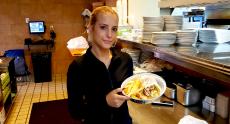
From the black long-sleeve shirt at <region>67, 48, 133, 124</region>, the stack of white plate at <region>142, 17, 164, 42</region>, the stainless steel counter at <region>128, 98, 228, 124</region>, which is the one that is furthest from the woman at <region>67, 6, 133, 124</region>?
the stack of white plate at <region>142, 17, 164, 42</region>

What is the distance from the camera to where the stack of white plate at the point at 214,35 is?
5.42ft

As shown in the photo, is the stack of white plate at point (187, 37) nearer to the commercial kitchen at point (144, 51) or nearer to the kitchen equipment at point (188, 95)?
the commercial kitchen at point (144, 51)

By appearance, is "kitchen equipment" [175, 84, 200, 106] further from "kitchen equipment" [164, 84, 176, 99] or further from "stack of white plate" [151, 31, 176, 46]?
"stack of white plate" [151, 31, 176, 46]

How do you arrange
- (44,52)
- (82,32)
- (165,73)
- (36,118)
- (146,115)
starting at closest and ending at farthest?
(146,115) < (165,73) < (36,118) < (44,52) < (82,32)

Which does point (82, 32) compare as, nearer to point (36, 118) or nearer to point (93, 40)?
point (36, 118)

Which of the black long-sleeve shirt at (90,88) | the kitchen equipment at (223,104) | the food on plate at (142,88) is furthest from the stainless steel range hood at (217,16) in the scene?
the black long-sleeve shirt at (90,88)

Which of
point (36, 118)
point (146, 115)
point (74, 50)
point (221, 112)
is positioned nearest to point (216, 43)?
point (221, 112)

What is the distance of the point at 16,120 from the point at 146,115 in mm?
2748

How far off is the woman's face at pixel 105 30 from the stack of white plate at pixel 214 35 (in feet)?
2.62

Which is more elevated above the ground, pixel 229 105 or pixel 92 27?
pixel 92 27

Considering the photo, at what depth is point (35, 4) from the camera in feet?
20.1

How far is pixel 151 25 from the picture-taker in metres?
2.01

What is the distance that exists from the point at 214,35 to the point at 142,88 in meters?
0.83

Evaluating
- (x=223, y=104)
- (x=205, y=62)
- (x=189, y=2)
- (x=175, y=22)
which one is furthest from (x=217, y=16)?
(x=205, y=62)
